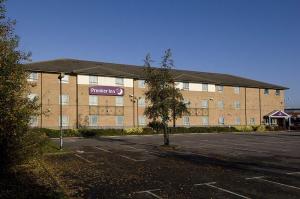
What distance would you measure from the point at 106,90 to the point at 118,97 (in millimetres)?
2096

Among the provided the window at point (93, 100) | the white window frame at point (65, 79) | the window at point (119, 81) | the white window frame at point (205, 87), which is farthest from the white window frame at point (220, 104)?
the white window frame at point (65, 79)

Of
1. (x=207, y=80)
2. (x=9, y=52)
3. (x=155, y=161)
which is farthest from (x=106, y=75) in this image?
(x=9, y=52)

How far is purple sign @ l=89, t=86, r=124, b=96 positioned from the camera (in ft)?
163

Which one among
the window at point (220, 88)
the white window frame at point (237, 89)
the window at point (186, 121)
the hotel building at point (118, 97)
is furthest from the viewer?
the white window frame at point (237, 89)

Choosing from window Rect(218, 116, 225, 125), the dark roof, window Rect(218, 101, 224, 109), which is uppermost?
the dark roof

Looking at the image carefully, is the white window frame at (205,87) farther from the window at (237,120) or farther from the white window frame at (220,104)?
the window at (237,120)

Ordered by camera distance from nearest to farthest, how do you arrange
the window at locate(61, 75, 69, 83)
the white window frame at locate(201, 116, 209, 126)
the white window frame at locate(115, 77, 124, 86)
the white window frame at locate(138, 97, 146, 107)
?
the window at locate(61, 75, 69, 83) → the white window frame at locate(115, 77, 124, 86) → the white window frame at locate(138, 97, 146, 107) → the white window frame at locate(201, 116, 209, 126)

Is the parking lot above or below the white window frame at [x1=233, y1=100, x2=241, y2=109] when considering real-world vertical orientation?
below

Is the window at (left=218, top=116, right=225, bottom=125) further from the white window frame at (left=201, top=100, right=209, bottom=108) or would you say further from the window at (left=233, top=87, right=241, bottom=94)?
the window at (left=233, top=87, right=241, bottom=94)

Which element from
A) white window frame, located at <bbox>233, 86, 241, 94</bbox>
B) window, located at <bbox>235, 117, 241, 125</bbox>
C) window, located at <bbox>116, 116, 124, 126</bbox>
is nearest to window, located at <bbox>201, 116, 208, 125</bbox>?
window, located at <bbox>235, 117, 241, 125</bbox>

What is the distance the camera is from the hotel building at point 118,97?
156 ft

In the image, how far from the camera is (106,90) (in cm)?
5081

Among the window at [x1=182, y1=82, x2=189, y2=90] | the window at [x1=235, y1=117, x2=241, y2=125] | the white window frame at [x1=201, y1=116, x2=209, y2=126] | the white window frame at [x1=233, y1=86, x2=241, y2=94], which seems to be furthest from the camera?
the white window frame at [x1=233, y1=86, x2=241, y2=94]

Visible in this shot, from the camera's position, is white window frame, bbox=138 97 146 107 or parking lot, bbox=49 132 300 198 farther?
white window frame, bbox=138 97 146 107
